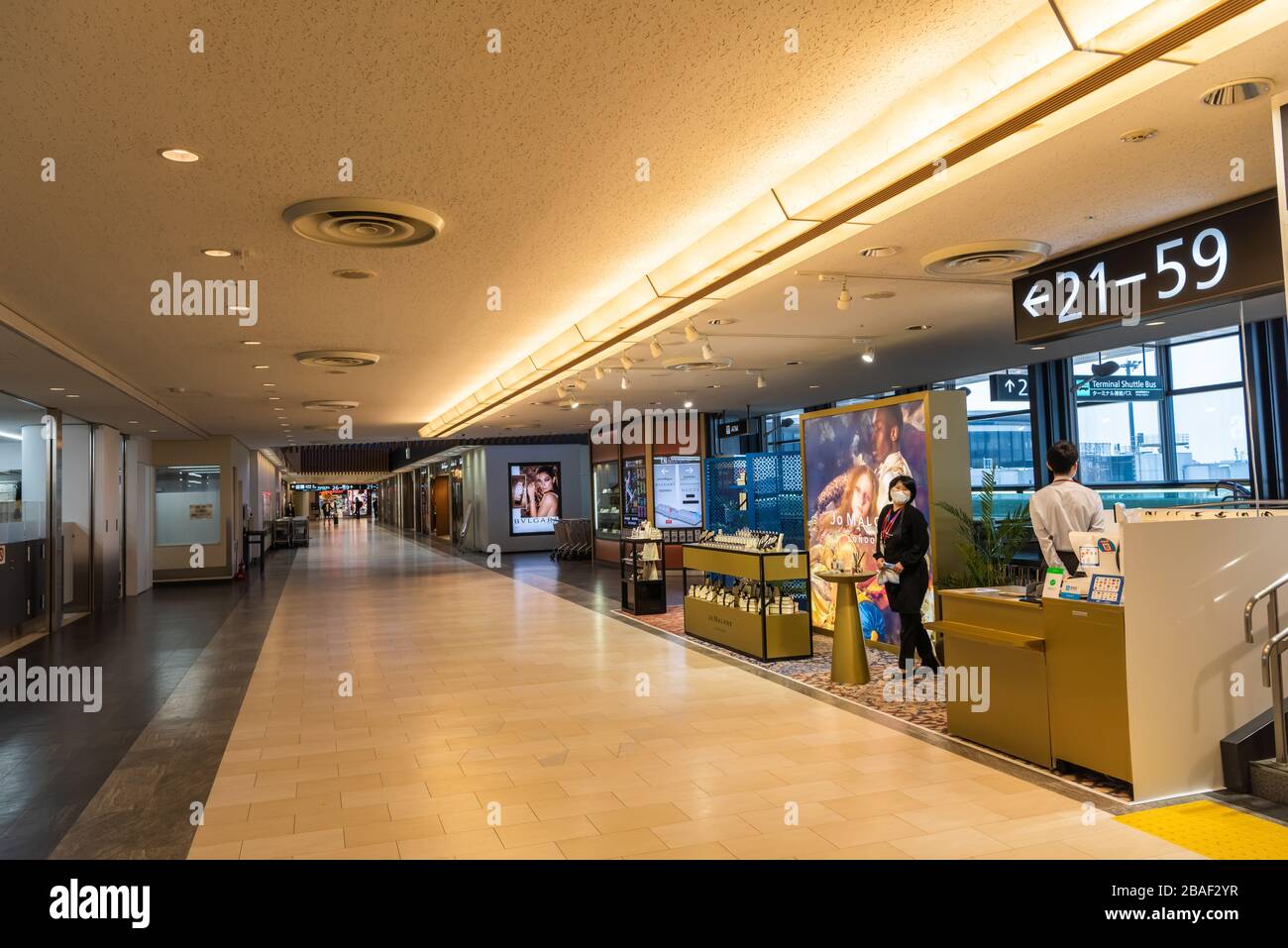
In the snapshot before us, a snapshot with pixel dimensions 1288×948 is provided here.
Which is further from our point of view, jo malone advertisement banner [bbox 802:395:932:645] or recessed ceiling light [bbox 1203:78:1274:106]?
jo malone advertisement banner [bbox 802:395:932:645]

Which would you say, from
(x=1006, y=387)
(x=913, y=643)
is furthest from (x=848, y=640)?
(x=1006, y=387)

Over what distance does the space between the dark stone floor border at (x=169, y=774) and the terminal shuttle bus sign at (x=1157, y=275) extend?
5733 millimetres

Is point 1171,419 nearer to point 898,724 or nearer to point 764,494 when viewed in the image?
point 764,494

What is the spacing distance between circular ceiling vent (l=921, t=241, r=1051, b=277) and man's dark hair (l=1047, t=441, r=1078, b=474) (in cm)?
124

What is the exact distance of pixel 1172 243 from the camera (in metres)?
5.11

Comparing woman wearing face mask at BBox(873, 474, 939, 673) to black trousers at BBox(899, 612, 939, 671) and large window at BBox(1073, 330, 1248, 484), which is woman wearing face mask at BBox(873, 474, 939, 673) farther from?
large window at BBox(1073, 330, 1248, 484)

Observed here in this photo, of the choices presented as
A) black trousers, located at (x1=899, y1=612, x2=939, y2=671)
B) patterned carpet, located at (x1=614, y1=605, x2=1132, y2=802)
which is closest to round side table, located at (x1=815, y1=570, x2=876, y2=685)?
patterned carpet, located at (x1=614, y1=605, x2=1132, y2=802)

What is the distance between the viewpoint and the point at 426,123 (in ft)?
11.7

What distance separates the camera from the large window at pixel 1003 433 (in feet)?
42.7

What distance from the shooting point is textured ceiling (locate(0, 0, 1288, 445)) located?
292 centimetres

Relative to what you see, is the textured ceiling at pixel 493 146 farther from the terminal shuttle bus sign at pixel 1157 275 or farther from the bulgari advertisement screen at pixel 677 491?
the bulgari advertisement screen at pixel 677 491
